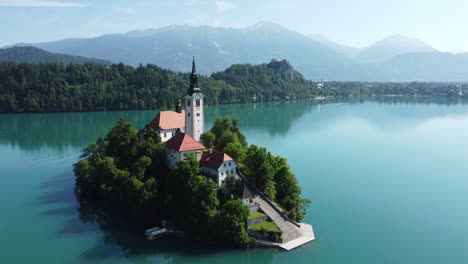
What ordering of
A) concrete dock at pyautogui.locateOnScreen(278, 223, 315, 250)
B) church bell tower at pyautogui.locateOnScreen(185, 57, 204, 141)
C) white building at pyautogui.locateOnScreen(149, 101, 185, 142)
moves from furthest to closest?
white building at pyautogui.locateOnScreen(149, 101, 185, 142) → church bell tower at pyautogui.locateOnScreen(185, 57, 204, 141) → concrete dock at pyautogui.locateOnScreen(278, 223, 315, 250)

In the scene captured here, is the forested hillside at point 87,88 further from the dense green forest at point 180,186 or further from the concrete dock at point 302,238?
the concrete dock at point 302,238

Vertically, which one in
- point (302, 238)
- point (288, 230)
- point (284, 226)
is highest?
point (284, 226)

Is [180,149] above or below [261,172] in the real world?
above

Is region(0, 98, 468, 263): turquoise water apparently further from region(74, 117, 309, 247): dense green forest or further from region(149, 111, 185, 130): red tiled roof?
region(149, 111, 185, 130): red tiled roof

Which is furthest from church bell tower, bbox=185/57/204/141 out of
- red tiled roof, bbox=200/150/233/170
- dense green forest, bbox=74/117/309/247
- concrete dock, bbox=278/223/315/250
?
concrete dock, bbox=278/223/315/250

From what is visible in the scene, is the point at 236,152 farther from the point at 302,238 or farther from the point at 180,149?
the point at 302,238

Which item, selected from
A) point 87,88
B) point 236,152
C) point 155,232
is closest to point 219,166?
point 236,152

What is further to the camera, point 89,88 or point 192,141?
point 89,88
